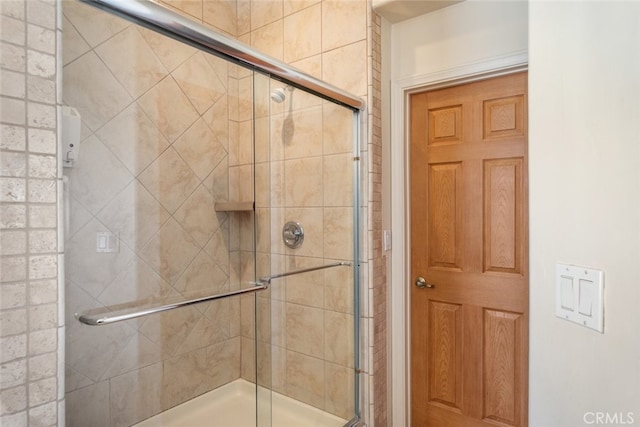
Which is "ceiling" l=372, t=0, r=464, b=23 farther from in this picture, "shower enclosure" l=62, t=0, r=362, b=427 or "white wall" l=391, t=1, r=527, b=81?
"shower enclosure" l=62, t=0, r=362, b=427

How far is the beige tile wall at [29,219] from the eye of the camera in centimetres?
78

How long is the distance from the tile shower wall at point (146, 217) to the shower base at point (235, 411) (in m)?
0.05

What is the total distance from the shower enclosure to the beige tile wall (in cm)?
17

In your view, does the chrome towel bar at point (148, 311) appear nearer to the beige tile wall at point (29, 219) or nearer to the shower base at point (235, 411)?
the beige tile wall at point (29, 219)

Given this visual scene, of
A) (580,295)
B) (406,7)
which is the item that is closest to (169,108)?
(406,7)

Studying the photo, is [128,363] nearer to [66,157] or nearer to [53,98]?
[66,157]

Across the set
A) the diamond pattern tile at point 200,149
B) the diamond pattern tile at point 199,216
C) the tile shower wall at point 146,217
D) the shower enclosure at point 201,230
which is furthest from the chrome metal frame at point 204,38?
the diamond pattern tile at point 199,216

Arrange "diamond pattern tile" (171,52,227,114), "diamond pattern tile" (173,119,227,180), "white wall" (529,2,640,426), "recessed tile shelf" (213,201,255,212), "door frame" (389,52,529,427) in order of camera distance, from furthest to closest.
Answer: "door frame" (389,52,529,427) < "recessed tile shelf" (213,201,255,212) < "diamond pattern tile" (173,119,227,180) < "diamond pattern tile" (171,52,227,114) < "white wall" (529,2,640,426)

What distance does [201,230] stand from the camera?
5.33ft

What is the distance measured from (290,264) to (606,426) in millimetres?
1296

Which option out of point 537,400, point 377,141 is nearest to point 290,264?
point 377,141

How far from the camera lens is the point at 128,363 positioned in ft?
4.83

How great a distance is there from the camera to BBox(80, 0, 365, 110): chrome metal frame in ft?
3.25

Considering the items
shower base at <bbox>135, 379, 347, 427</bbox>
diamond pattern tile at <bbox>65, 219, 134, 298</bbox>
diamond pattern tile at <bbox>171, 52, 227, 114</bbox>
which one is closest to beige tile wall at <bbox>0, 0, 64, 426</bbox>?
diamond pattern tile at <bbox>65, 219, 134, 298</bbox>
